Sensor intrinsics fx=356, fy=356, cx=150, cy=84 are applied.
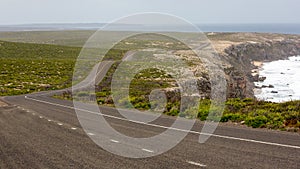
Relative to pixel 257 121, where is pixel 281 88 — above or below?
below

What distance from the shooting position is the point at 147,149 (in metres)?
10.1

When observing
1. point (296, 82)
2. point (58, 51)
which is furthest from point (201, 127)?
point (58, 51)

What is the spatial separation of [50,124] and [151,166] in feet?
28.0

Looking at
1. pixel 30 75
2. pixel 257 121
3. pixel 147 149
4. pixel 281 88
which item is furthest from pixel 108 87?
pixel 147 149

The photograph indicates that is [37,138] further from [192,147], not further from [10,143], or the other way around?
[192,147]

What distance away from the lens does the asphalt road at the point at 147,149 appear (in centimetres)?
859

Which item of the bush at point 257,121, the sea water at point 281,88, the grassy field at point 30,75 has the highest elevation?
the bush at point 257,121

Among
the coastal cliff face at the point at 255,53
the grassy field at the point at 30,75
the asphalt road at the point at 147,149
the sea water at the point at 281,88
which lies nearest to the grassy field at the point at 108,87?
the grassy field at the point at 30,75

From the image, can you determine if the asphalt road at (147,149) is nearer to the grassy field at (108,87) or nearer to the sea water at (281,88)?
the grassy field at (108,87)

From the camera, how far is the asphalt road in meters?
8.59

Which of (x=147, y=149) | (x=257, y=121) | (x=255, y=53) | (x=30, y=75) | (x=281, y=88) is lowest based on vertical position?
(x=281, y=88)

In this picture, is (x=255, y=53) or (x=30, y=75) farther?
(x=255, y=53)

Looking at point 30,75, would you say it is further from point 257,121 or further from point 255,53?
point 255,53

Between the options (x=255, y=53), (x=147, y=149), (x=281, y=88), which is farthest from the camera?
(x=255, y=53)
